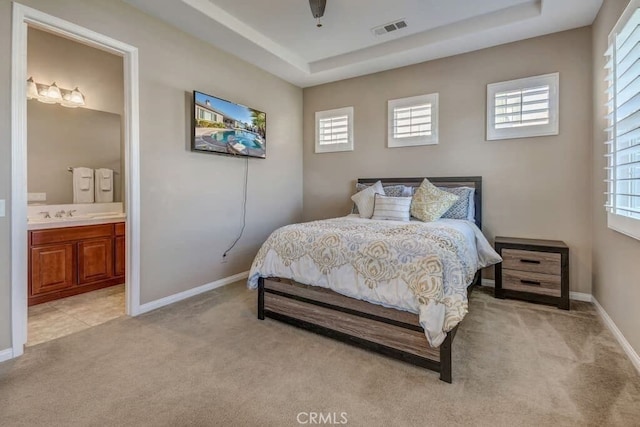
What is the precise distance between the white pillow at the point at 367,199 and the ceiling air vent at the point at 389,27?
5.93ft

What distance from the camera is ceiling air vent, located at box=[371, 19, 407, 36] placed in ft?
11.0

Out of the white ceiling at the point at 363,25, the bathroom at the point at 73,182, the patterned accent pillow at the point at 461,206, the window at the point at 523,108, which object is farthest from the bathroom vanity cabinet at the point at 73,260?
the window at the point at 523,108

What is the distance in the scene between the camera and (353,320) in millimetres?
2254

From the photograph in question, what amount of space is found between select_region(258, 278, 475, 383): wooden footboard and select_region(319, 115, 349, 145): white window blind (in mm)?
2804

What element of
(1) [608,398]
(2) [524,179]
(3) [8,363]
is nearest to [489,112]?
(2) [524,179]

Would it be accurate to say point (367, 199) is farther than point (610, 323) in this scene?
Yes

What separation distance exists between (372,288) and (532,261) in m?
2.04

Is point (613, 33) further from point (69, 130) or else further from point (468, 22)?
point (69, 130)

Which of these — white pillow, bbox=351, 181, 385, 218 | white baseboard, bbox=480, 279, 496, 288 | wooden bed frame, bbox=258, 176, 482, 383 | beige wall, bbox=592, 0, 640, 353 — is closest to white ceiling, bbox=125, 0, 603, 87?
beige wall, bbox=592, 0, 640, 353

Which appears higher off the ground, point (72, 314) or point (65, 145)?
point (65, 145)

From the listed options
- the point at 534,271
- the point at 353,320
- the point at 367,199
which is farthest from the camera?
the point at 367,199

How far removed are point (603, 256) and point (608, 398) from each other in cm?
160

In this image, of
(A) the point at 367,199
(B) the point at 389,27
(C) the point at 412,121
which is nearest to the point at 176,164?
(A) the point at 367,199

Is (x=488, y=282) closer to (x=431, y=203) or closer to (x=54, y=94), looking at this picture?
(x=431, y=203)
